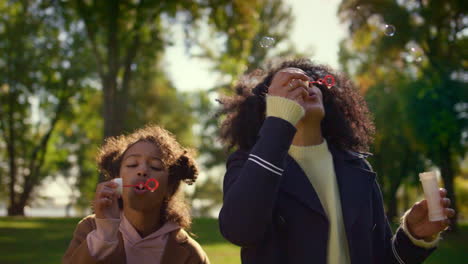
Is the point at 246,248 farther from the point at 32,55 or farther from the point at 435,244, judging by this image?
the point at 32,55

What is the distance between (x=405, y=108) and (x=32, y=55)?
50.6 feet

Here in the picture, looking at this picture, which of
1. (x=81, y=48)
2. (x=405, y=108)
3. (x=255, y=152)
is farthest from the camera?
(x=81, y=48)

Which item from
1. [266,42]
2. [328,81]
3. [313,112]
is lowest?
[313,112]

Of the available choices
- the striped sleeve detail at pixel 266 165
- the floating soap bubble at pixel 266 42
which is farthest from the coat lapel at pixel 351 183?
the floating soap bubble at pixel 266 42

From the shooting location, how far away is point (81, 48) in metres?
19.4

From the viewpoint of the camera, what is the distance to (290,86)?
62.7 inches

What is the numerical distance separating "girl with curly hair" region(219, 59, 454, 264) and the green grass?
4.73 metres

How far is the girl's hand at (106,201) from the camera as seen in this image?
194cm

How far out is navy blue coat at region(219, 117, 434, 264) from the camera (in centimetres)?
144

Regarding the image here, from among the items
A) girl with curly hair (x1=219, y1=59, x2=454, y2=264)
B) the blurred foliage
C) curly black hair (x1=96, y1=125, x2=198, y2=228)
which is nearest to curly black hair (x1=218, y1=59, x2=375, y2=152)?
girl with curly hair (x1=219, y1=59, x2=454, y2=264)

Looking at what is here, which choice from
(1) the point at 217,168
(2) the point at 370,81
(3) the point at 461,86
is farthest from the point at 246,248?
(1) the point at 217,168

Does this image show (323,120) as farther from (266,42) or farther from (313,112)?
(266,42)

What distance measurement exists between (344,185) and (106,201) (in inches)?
36.2

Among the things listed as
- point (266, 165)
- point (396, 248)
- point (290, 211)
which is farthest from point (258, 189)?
point (396, 248)
